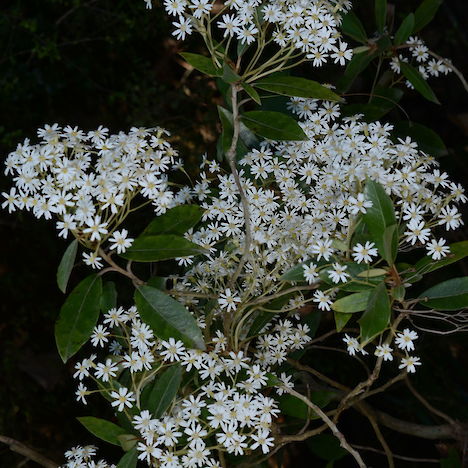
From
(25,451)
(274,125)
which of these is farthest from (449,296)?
(25,451)

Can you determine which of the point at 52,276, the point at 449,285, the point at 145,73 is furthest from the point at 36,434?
the point at 449,285

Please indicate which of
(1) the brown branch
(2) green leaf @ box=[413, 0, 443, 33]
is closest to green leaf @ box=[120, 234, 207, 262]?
(1) the brown branch

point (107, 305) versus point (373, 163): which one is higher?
point (373, 163)

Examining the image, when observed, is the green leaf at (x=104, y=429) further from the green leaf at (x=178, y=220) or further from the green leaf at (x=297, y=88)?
the green leaf at (x=297, y=88)

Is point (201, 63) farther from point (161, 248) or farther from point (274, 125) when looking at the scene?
point (161, 248)

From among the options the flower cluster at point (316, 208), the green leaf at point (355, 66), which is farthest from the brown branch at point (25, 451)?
the green leaf at point (355, 66)

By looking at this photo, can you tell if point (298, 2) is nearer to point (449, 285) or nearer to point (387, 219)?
point (387, 219)
